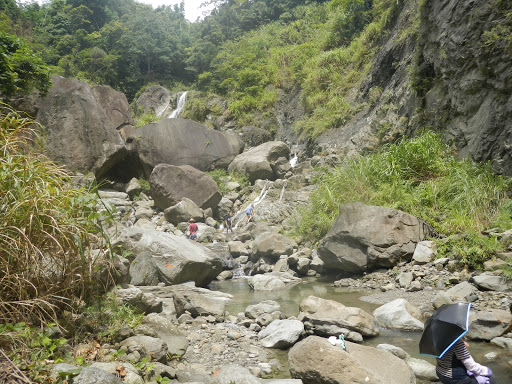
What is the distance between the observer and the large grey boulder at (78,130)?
18094mm

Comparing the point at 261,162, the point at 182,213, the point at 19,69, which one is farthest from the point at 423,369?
the point at 261,162

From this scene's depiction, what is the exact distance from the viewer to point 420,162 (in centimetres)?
1066

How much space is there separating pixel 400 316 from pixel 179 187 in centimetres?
1337

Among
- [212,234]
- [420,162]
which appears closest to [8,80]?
[212,234]

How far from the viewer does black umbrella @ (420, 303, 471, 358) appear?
3036 millimetres

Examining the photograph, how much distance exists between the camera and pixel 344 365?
3.89m

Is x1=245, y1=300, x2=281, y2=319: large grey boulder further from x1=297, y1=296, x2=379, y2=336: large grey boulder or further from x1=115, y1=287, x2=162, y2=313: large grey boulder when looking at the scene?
x1=115, y1=287, x2=162, y2=313: large grey boulder

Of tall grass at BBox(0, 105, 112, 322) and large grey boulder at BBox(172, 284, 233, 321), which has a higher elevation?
tall grass at BBox(0, 105, 112, 322)

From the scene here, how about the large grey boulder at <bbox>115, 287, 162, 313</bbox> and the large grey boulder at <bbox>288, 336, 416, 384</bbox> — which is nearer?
the large grey boulder at <bbox>288, 336, 416, 384</bbox>

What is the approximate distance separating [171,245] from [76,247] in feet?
16.4

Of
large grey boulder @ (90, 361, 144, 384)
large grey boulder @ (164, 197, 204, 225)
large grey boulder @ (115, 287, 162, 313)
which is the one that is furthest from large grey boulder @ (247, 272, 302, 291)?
large grey boulder @ (164, 197, 204, 225)

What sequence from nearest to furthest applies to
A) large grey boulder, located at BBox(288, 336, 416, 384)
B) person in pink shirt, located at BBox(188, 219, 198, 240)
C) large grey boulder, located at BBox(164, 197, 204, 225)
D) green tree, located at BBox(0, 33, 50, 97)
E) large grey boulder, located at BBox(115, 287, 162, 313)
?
large grey boulder, located at BBox(288, 336, 416, 384), large grey boulder, located at BBox(115, 287, 162, 313), green tree, located at BBox(0, 33, 50, 97), person in pink shirt, located at BBox(188, 219, 198, 240), large grey boulder, located at BBox(164, 197, 204, 225)

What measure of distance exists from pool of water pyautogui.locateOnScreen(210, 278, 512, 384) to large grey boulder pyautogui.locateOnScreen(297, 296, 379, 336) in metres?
0.18

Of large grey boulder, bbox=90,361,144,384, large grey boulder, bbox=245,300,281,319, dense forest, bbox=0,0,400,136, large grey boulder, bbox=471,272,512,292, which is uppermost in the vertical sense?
dense forest, bbox=0,0,400,136
